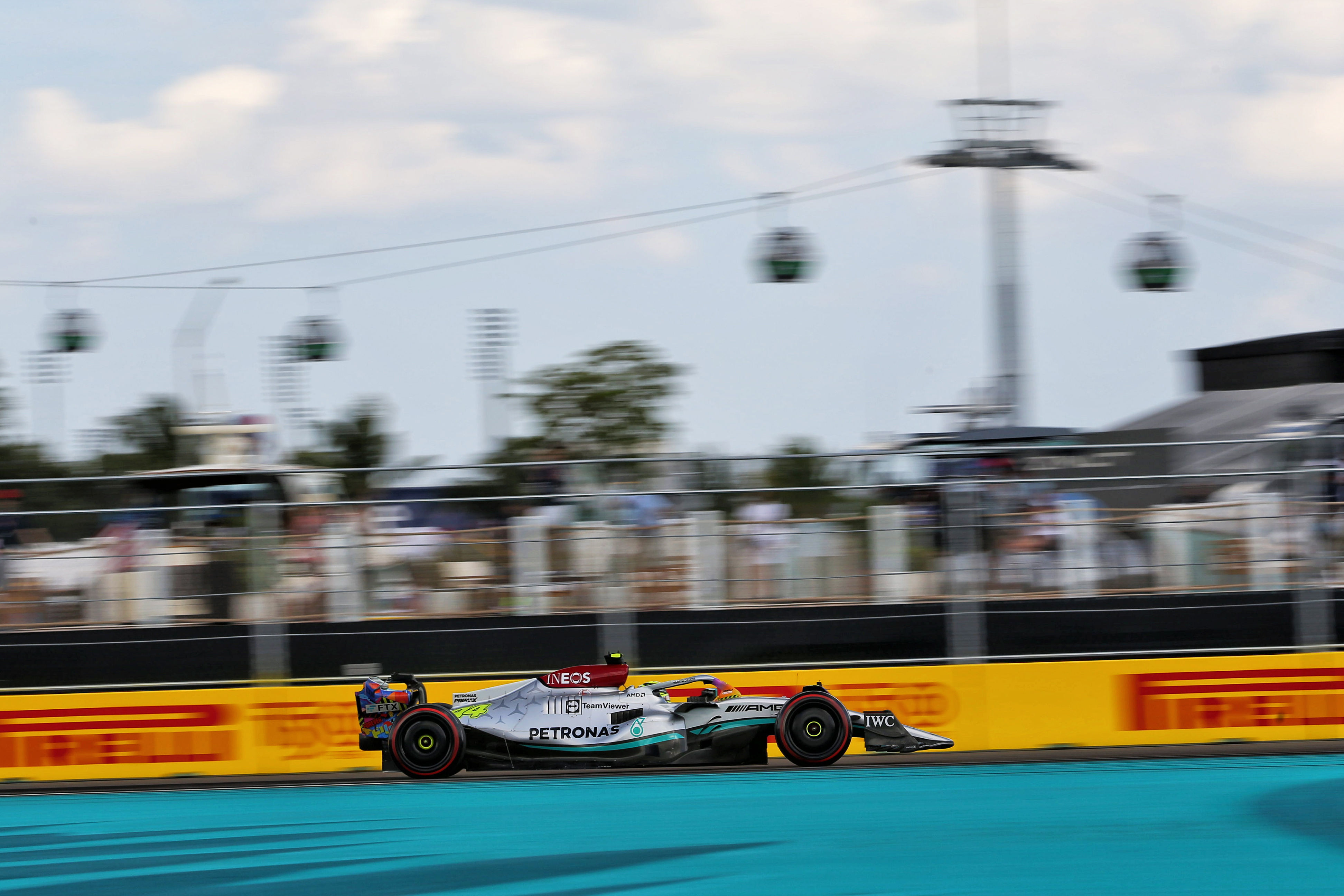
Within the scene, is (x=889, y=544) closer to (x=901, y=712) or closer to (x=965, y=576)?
(x=965, y=576)

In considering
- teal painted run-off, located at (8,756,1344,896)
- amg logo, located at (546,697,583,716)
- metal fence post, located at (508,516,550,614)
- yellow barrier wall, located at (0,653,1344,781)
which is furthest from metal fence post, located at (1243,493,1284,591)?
metal fence post, located at (508,516,550,614)

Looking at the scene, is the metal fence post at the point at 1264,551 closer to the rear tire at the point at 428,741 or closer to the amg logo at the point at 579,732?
the amg logo at the point at 579,732

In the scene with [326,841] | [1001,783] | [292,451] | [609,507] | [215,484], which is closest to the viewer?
[326,841]

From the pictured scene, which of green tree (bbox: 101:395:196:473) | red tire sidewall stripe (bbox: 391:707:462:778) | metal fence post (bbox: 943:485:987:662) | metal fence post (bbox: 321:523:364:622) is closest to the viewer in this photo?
red tire sidewall stripe (bbox: 391:707:462:778)

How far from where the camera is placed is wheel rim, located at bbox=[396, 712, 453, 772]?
8250 millimetres

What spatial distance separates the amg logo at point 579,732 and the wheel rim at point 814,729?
3.31 feet

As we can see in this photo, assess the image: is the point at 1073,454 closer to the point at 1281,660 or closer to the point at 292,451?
the point at 1281,660

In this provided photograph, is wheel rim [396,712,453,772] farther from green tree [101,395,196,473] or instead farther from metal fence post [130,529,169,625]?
green tree [101,395,196,473]

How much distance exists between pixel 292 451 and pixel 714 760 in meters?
34.8

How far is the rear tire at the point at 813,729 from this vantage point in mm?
8266

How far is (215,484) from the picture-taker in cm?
1590

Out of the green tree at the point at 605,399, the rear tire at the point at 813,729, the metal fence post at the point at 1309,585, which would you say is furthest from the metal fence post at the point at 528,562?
the green tree at the point at 605,399

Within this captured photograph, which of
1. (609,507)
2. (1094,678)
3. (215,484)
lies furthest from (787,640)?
(215,484)

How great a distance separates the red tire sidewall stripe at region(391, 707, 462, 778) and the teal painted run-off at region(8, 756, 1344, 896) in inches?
5.1
